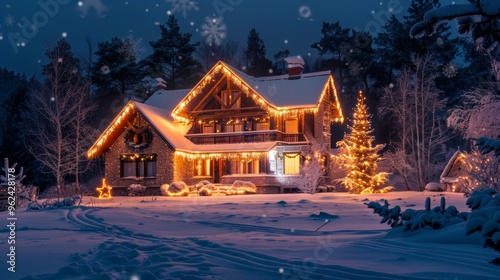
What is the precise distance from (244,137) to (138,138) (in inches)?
293

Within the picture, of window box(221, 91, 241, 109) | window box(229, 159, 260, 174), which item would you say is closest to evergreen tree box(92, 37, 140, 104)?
window box(221, 91, 241, 109)

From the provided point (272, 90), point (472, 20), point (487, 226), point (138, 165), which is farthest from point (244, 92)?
point (487, 226)

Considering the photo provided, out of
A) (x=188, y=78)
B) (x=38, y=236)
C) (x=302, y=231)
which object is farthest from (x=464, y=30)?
(x=188, y=78)

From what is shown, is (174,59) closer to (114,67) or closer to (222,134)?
(114,67)

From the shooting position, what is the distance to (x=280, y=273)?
533 centimetres

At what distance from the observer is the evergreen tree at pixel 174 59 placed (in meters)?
47.3

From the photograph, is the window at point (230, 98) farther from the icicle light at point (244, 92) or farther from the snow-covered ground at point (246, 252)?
the snow-covered ground at point (246, 252)

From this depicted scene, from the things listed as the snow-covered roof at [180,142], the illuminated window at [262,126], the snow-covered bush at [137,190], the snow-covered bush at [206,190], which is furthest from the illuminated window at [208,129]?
the snow-covered bush at [206,190]

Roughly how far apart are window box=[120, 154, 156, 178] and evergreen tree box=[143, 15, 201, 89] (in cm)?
1698

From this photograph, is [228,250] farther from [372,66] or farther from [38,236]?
[372,66]

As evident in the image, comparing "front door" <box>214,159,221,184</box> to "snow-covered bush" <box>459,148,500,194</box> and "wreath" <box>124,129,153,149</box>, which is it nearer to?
"wreath" <box>124,129,153,149</box>

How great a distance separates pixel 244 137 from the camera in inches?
1245

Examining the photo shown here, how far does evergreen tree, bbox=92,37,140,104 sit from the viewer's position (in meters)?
43.4

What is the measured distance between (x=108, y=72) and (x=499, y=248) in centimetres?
4389
